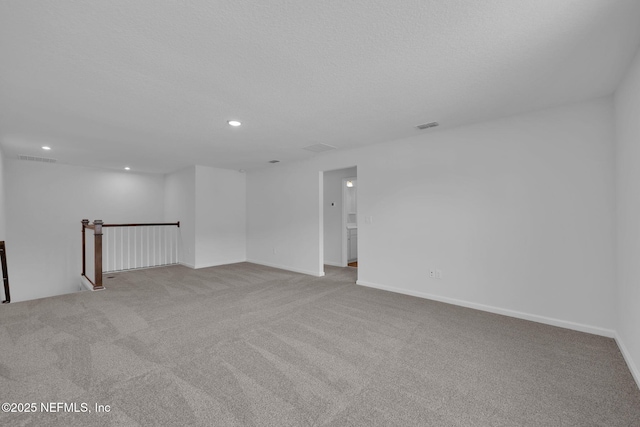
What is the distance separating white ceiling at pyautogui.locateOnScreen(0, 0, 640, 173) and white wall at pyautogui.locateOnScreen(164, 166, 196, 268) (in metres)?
2.77

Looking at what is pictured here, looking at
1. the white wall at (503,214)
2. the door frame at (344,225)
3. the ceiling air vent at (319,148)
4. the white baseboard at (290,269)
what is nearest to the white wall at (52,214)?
the white baseboard at (290,269)

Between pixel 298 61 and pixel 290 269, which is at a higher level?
pixel 298 61

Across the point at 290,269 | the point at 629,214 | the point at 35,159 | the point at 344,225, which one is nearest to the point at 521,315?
the point at 629,214

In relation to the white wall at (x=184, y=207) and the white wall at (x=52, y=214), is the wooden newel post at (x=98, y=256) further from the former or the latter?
the white wall at (x=52, y=214)

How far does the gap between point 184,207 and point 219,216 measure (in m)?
0.89

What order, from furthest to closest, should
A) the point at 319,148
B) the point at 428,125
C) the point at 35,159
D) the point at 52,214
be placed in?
1. the point at 52,214
2. the point at 35,159
3. the point at 319,148
4. the point at 428,125

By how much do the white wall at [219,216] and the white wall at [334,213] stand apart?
7.18 ft

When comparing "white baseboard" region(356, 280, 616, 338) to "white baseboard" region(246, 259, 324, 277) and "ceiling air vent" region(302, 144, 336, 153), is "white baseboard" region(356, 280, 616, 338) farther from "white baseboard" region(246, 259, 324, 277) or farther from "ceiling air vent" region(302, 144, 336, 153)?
"ceiling air vent" region(302, 144, 336, 153)

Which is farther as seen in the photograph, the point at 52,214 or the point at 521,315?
the point at 52,214

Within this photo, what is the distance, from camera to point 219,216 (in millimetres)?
6488

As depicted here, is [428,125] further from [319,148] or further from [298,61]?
[298,61]

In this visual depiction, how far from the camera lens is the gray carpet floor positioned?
160 centimetres

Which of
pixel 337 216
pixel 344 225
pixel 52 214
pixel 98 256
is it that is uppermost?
pixel 52 214

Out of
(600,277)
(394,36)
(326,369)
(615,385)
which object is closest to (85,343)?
(326,369)
